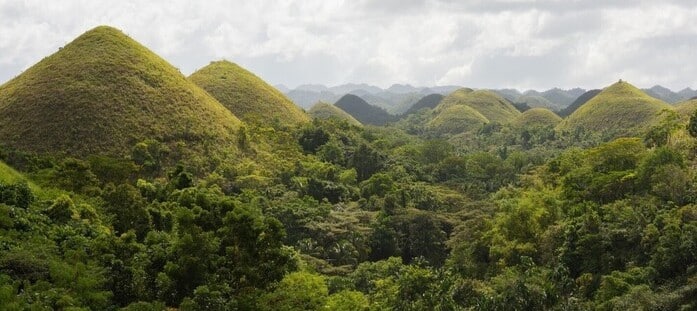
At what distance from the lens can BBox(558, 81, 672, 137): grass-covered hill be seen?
124994mm

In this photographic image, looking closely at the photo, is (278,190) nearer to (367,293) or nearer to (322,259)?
(322,259)

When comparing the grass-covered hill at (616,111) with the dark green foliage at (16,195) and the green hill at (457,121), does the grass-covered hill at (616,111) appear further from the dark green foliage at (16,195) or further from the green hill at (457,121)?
the dark green foliage at (16,195)

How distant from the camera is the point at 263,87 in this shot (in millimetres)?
103500

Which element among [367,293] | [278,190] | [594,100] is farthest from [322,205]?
[594,100]

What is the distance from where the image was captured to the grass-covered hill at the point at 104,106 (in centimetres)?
5916

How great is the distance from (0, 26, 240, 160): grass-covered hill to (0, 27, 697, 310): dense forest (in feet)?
0.76

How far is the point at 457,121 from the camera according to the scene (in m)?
179

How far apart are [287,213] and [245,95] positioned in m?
52.1

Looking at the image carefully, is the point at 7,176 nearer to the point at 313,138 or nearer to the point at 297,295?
the point at 297,295

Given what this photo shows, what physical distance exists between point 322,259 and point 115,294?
18993 mm

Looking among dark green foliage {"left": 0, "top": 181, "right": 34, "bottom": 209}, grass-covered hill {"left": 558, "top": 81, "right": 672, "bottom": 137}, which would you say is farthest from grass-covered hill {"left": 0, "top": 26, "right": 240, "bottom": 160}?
grass-covered hill {"left": 558, "top": 81, "right": 672, "bottom": 137}

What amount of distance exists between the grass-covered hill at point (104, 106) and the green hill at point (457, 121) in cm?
10852

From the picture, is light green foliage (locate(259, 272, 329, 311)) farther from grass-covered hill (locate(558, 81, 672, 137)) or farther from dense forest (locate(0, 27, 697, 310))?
grass-covered hill (locate(558, 81, 672, 137))

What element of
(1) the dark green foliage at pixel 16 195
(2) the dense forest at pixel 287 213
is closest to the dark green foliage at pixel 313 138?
(2) the dense forest at pixel 287 213
